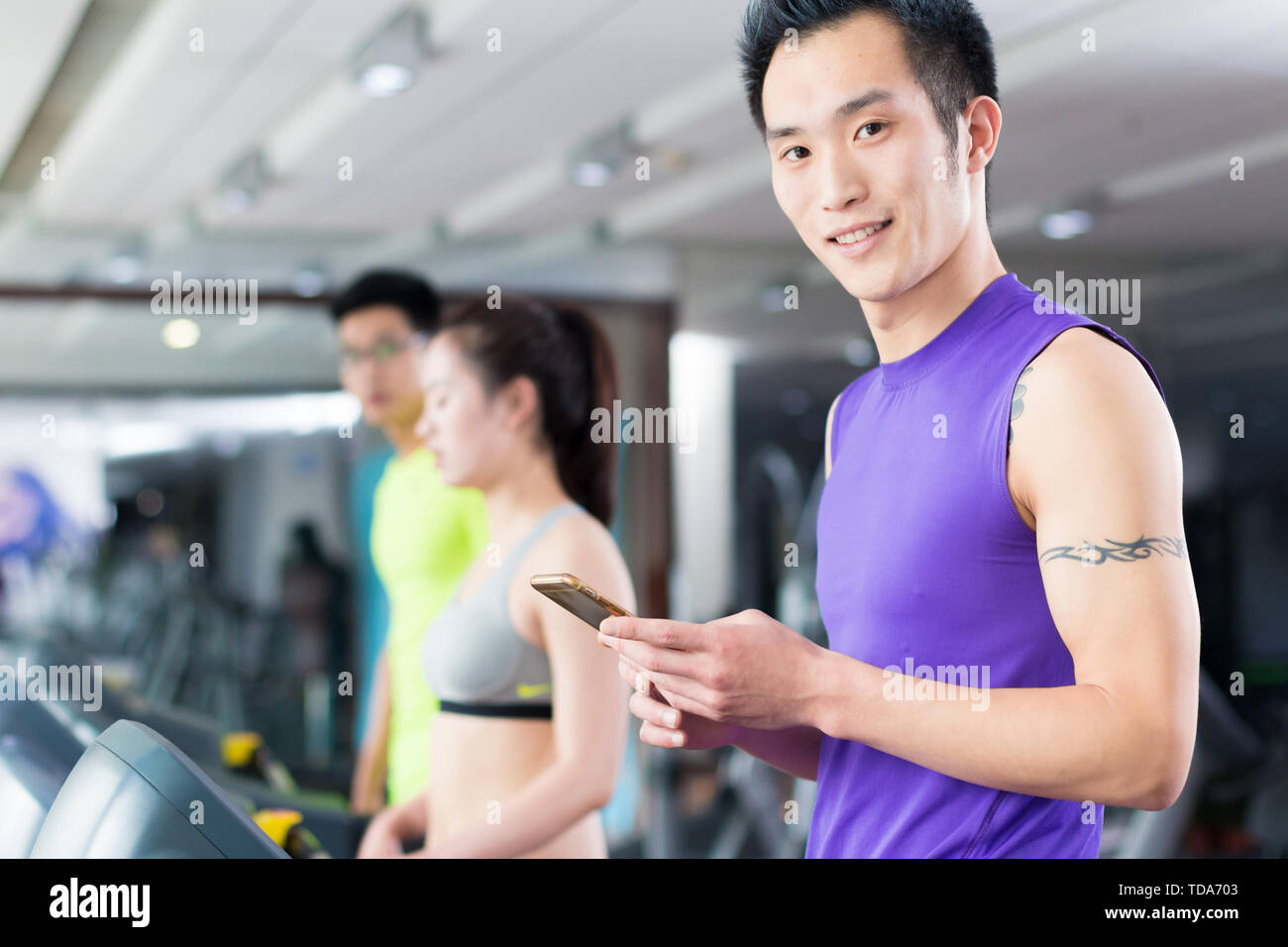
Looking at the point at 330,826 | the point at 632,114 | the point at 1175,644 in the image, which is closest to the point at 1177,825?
the point at 330,826

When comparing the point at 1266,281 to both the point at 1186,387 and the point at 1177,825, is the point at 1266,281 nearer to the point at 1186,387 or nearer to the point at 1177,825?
the point at 1186,387

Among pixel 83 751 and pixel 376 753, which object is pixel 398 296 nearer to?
pixel 376 753

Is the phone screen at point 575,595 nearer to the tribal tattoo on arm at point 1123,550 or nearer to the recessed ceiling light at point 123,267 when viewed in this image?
the tribal tattoo on arm at point 1123,550

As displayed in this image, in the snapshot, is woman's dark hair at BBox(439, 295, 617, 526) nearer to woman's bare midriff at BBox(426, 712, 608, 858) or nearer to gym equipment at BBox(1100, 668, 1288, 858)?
woman's bare midriff at BBox(426, 712, 608, 858)

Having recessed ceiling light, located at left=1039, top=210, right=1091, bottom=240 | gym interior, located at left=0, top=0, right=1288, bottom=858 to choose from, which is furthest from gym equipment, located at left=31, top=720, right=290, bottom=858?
recessed ceiling light, located at left=1039, top=210, right=1091, bottom=240

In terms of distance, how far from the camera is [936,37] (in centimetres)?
105

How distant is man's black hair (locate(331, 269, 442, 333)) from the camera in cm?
228

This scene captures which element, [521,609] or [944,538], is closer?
[944,538]

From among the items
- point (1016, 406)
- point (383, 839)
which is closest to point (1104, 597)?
point (1016, 406)

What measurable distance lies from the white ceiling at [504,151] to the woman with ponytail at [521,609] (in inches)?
25.1

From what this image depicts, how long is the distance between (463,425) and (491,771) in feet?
1.46

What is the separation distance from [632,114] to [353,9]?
1064 millimetres

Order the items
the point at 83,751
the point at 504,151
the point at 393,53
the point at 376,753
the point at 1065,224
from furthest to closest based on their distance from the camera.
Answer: the point at 1065,224 → the point at 504,151 → the point at 393,53 → the point at 376,753 → the point at 83,751

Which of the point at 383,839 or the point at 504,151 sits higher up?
the point at 504,151
